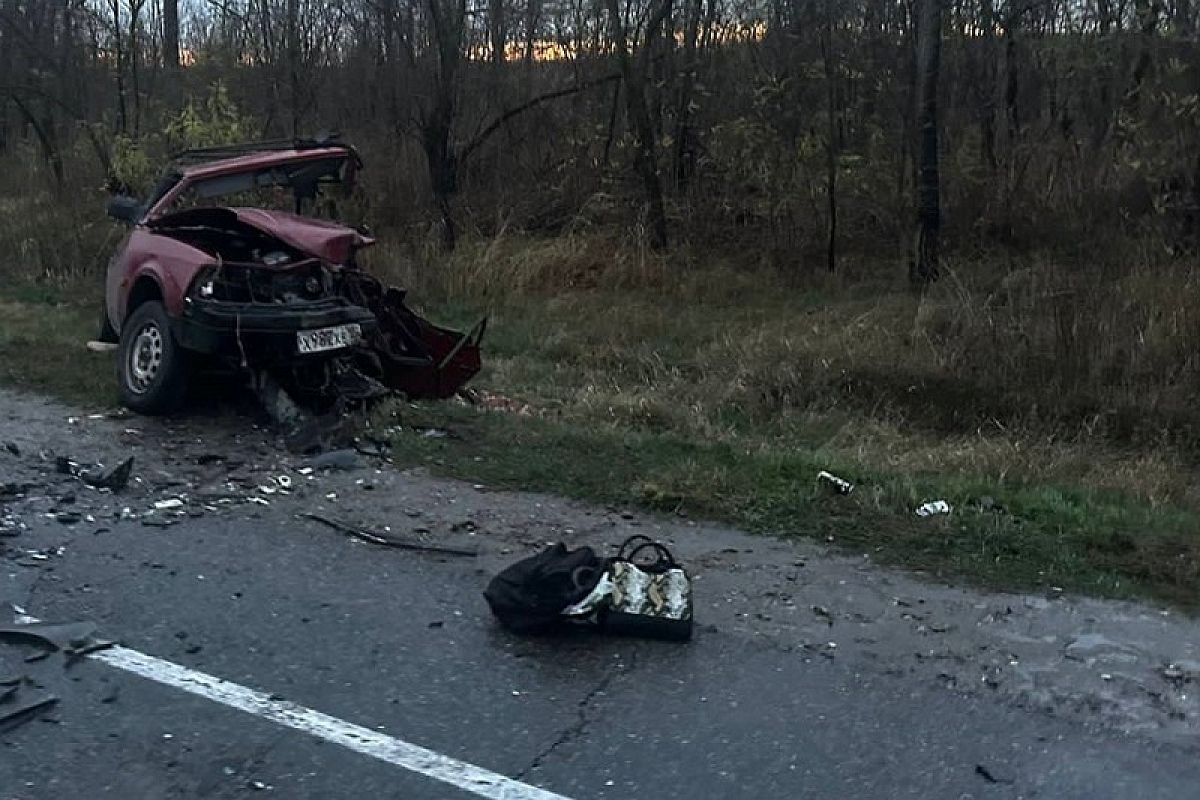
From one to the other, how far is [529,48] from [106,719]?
58.1ft

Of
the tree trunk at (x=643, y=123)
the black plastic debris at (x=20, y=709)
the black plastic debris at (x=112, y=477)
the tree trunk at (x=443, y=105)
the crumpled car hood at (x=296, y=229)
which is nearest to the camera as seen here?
the black plastic debris at (x=20, y=709)

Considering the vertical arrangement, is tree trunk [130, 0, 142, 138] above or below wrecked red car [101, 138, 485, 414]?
above

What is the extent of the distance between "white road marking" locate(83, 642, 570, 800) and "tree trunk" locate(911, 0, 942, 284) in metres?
11.5

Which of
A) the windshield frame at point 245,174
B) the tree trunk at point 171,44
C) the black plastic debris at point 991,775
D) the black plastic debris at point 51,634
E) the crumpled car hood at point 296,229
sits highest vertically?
the tree trunk at point 171,44

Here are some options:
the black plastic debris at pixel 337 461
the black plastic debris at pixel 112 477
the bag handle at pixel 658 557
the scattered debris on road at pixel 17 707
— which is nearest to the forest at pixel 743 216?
the black plastic debris at pixel 337 461

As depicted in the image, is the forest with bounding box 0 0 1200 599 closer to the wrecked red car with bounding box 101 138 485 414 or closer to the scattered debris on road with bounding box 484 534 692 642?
the wrecked red car with bounding box 101 138 485 414

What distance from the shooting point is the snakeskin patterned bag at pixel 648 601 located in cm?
551

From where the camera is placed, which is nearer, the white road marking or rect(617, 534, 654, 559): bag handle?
the white road marking

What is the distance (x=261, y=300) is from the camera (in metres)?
9.49

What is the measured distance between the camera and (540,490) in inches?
310

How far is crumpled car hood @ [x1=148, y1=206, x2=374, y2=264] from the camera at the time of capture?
9758 mm

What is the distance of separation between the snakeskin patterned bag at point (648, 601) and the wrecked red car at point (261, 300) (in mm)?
4071

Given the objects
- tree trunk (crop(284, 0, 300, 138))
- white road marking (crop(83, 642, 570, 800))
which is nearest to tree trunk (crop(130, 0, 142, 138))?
tree trunk (crop(284, 0, 300, 138))

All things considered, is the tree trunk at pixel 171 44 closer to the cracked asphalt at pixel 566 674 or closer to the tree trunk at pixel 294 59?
the tree trunk at pixel 294 59
